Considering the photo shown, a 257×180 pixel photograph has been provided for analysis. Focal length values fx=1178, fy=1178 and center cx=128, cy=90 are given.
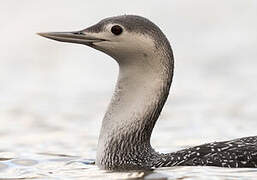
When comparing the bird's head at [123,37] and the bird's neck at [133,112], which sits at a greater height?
the bird's head at [123,37]

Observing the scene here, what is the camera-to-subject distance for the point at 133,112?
1146 centimetres

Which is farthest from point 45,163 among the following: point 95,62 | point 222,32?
point 222,32

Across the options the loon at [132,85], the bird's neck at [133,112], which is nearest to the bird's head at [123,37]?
the loon at [132,85]

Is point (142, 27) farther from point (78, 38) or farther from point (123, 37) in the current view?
point (78, 38)

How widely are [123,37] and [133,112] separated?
0.75 m

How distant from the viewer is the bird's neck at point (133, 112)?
11.4m

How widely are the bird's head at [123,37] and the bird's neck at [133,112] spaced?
0.14 m

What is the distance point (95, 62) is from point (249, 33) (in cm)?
332

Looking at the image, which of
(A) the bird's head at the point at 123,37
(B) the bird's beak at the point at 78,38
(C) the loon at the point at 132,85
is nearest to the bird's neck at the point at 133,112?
(C) the loon at the point at 132,85

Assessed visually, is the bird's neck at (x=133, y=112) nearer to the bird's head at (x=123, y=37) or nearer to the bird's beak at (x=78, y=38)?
the bird's head at (x=123, y=37)

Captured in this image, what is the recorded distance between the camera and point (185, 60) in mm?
21609

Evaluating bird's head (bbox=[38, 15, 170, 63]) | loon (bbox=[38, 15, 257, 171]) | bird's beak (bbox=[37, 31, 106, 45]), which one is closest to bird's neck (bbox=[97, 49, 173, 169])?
loon (bbox=[38, 15, 257, 171])

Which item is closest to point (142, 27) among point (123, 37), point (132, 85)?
point (123, 37)

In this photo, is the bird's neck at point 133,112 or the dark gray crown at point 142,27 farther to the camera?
the bird's neck at point 133,112
